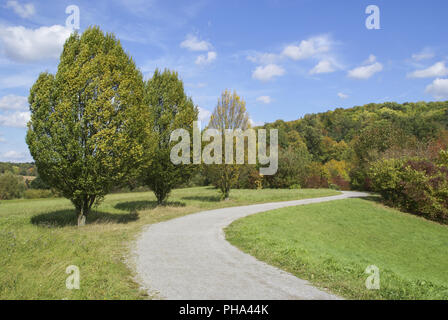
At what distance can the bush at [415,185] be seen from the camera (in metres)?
26.8

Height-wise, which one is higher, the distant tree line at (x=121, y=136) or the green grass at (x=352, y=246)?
the distant tree line at (x=121, y=136)

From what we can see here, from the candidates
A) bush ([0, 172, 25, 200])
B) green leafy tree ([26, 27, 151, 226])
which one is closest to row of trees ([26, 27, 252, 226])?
green leafy tree ([26, 27, 151, 226])

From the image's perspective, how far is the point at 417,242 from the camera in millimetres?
19875

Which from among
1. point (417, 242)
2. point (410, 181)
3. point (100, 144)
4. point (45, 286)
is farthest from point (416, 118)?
point (45, 286)

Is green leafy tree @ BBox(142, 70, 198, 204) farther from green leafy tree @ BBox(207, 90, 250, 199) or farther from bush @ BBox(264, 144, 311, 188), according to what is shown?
bush @ BBox(264, 144, 311, 188)

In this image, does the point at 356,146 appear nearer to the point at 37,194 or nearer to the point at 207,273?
the point at 207,273

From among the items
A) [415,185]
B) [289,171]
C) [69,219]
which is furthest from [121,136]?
[289,171]

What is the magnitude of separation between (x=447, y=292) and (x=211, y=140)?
20.3 metres

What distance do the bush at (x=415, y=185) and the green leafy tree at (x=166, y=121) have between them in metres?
22.1

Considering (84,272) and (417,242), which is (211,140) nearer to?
(417,242)

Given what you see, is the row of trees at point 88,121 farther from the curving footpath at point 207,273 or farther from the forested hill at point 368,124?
the forested hill at point 368,124

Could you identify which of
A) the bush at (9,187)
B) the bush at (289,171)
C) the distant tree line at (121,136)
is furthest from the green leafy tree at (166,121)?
the bush at (9,187)

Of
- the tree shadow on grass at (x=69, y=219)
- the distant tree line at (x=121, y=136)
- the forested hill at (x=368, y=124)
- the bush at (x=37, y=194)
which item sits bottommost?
the bush at (x=37, y=194)

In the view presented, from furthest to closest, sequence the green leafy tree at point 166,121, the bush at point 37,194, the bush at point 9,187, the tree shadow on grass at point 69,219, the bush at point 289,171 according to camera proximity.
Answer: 1. the bush at point 9,187
2. the bush at point 289,171
3. the bush at point 37,194
4. the green leafy tree at point 166,121
5. the tree shadow on grass at point 69,219
